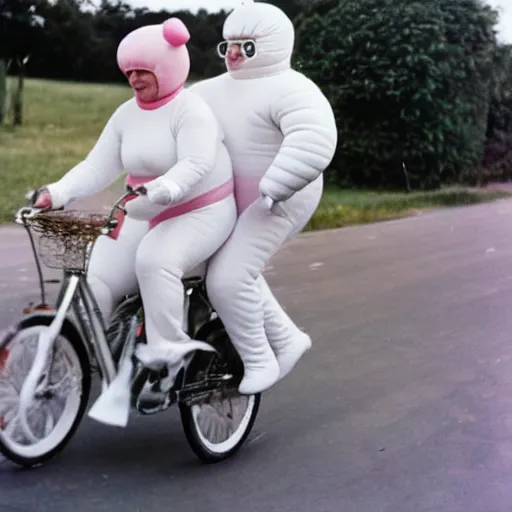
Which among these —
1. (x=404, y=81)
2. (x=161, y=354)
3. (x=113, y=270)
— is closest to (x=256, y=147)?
(x=113, y=270)

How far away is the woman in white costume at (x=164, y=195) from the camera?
3008 millimetres

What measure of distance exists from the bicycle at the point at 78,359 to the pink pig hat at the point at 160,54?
0.41 meters

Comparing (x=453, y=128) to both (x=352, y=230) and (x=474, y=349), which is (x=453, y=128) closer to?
(x=352, y=230)

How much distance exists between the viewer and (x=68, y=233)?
9.75ft

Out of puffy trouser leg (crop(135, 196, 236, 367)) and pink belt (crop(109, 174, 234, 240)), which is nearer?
puffy trouser leg (crop(135, 196, 236, 367))

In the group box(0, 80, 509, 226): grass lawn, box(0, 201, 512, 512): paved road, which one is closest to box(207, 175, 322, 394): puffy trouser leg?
box(0, 201, 512, 512): paved road

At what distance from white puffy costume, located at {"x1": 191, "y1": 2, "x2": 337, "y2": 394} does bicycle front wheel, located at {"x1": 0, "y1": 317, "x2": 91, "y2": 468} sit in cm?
50

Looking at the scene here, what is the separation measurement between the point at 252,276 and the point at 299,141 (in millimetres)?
488

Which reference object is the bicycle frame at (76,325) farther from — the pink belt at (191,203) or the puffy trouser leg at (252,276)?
the puffy trouser leg at (252,276)

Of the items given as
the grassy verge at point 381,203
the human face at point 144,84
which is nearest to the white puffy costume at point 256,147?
the human face at point 144,84

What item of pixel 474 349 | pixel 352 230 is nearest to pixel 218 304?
pixel 474 349

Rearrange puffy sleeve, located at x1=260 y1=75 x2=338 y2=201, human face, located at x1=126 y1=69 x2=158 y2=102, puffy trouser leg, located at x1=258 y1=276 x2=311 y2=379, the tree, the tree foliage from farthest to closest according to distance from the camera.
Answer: the tree foliage → the tree → puffy trouser leg, located at x1=258 y1=276 x2=311 y2=379 → human face, located at x1=126 y1=69 x2=158 y2=102 → puffy sleeve, located at x1=260 y1=75 x2=338 y2=201

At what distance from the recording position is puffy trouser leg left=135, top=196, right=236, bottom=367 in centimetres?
300

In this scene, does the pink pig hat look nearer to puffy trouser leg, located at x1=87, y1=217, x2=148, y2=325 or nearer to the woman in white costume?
the woman in white costume
